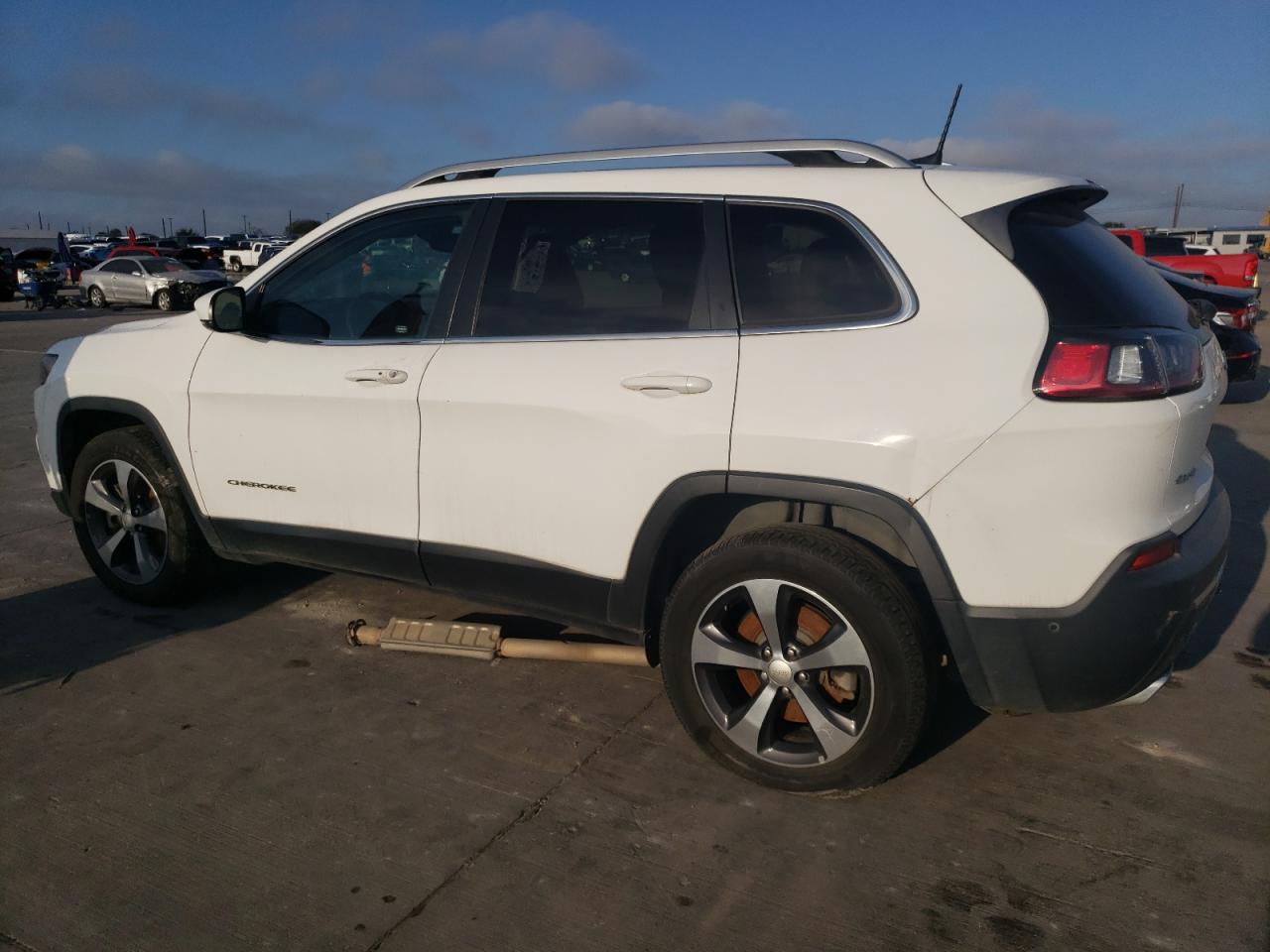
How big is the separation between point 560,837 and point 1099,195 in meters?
2.66

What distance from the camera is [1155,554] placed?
260 cm

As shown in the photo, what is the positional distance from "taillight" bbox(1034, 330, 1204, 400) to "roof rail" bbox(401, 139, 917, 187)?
2.60 ft

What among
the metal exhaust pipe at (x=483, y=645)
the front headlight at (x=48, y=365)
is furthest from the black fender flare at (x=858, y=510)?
the front headlight at (x=48, y=365)

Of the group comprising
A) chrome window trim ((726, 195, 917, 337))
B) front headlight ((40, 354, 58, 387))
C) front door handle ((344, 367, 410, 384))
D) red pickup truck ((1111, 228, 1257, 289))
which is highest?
red pickup truck ((1111, 228, 1257, 289))

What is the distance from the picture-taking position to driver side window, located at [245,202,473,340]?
368 cm

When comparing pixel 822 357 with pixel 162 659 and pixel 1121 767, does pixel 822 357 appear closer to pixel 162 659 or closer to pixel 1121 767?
pixel 1121 767

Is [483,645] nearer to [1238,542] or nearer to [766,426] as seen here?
[766,426]

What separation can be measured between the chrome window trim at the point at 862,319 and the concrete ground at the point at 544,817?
144 cm

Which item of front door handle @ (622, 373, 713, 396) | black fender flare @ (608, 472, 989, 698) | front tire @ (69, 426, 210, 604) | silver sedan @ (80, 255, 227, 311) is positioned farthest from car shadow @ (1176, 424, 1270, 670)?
silver sedan @ (80, 255, 227, 311)

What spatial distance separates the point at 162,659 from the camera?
4027 millimetres

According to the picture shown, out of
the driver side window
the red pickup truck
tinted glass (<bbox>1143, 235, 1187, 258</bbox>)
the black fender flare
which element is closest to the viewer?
the black fender flare

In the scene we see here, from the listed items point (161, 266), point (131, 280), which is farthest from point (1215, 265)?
point (131, 280)

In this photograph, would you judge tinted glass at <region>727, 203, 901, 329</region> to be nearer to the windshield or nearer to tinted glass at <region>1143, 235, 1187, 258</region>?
tinted glass at <region>1143, 235, 1187, 258</region>

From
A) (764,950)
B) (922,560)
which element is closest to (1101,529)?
(922,560)
